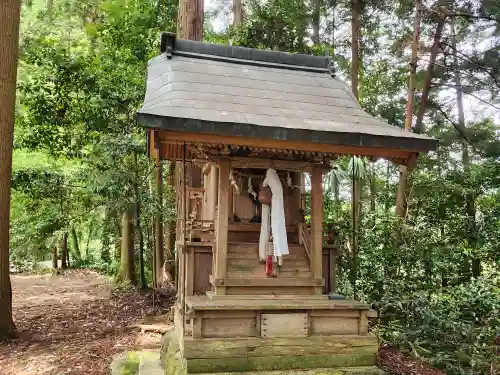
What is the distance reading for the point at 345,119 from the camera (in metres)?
5.62

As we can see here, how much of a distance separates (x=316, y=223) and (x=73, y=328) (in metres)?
6.12

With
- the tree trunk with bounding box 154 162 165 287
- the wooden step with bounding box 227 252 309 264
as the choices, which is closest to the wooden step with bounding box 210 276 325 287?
the wooden step with bounding box 227 252 309 264

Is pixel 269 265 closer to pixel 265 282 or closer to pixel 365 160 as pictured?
pixel 265 282

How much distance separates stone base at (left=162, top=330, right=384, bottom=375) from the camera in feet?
16.0

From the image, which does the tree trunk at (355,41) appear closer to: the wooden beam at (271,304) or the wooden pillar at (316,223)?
the wooden pillar at (316,223)

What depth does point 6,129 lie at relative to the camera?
761 centimetres

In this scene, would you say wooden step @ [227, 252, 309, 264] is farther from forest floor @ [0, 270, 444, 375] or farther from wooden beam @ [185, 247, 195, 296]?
forest floor @ [0, 270, 444, 375]

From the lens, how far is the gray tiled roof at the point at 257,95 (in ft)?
16.0

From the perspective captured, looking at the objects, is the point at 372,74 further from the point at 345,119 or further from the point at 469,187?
the point at 345,119

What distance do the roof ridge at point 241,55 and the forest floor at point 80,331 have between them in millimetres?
4871

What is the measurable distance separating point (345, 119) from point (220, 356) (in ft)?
11.0

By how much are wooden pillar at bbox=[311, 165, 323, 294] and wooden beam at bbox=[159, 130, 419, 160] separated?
0.63 metres

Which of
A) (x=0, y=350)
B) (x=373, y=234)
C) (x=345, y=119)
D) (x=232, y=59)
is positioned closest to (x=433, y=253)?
(x=373, y=234)

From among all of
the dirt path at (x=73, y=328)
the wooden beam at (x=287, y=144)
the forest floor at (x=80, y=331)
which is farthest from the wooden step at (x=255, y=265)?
the dirt path at (x=73, y=328)
